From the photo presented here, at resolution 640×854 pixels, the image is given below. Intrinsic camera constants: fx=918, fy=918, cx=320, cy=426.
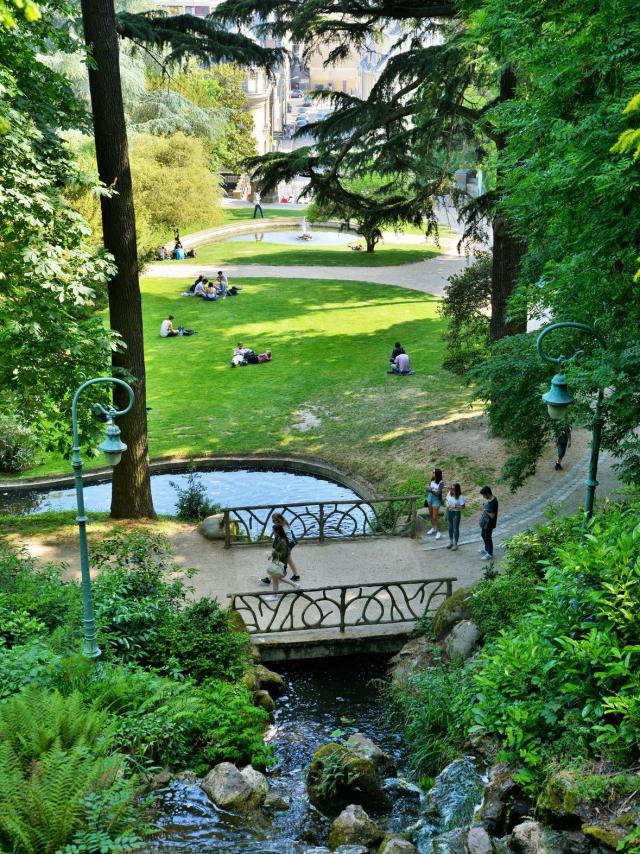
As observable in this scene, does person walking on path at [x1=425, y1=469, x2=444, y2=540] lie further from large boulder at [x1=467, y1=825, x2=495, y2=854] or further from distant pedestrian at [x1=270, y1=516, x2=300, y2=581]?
large boulder at [x1=467, y1=825, x2=495, y2=854]

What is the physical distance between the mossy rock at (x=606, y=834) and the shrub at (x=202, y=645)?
5.67 metres

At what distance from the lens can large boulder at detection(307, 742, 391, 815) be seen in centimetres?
959

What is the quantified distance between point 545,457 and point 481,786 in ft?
39.4

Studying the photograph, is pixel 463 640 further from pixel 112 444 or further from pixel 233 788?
pixel 112 444

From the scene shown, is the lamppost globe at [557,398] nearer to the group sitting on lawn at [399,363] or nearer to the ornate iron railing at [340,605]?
the ornate iron railing at [340,605]

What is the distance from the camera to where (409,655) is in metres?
12.9

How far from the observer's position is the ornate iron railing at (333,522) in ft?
54.3

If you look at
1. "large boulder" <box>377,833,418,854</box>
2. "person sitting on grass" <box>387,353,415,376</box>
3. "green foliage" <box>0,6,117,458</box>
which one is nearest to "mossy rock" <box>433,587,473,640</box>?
→ "large boulder" <box>377,833,418,854</box>

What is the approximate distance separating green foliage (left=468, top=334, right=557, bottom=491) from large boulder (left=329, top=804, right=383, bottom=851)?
673 centimetres

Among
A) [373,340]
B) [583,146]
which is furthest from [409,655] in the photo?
[373,340]

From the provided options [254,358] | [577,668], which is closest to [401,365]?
[254,358]

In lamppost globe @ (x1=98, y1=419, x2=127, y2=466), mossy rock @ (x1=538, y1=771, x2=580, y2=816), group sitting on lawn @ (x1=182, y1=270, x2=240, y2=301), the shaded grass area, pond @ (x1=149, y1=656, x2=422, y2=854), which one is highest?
the shaded grass area

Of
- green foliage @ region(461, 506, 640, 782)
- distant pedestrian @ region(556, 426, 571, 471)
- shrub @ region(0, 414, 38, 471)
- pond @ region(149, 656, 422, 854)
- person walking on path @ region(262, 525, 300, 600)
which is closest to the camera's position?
green foliage @ region(461, 506, 640, 782)

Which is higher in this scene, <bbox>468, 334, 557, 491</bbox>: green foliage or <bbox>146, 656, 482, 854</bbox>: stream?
<bbox>468, 334, 557, 491</bbox>: green foliage
